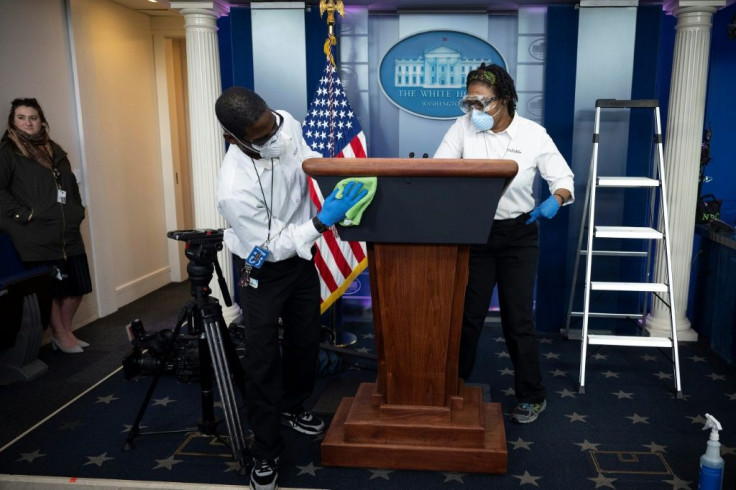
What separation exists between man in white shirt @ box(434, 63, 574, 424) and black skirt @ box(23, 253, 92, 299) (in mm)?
2647

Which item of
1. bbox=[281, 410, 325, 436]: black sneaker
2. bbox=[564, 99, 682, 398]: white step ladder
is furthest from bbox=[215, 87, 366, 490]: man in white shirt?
bbox=[564, 99, 682, 398]: white step ladder

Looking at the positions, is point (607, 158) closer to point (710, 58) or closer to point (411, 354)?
point (710, 58)

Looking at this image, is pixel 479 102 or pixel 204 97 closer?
pixel 479 102

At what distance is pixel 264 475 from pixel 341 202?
1.14m

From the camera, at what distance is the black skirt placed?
13.1 feet

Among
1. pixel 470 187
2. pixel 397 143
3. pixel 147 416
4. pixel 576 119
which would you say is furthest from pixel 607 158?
pixel 147 416

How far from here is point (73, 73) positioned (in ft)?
15.2

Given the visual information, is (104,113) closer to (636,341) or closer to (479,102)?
(479,102)

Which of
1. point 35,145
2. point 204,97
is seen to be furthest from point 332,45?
point 35,145

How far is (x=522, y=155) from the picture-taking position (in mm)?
2797

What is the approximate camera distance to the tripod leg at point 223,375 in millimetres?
2553

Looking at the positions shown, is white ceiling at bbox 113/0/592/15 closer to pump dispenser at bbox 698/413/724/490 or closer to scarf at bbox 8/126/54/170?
scarf at bbox 8/126/54/170

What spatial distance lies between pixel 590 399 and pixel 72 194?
11.3 ft

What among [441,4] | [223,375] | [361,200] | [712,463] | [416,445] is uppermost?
[441,4]
